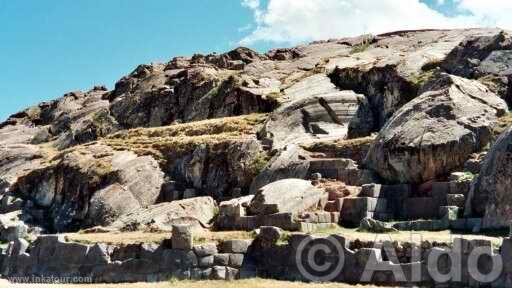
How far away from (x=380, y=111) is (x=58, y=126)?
37.7 m

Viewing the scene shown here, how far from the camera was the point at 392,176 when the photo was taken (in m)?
27.2

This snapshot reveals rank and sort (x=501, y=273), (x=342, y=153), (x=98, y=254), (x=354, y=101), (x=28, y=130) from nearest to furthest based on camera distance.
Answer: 1. (x=501, y=273)
2. (x=98, y=254)
3. (x=342, y=153)
4. (x=354, y=101)
5. (x=28, y=130)

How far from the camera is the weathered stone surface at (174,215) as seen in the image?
1117 inches

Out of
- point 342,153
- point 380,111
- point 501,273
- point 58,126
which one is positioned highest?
point 58,126

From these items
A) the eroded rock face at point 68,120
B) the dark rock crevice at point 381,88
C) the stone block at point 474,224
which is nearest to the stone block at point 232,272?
the stone block at point 474,224

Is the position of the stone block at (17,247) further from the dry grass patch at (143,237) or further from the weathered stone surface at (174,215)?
the weathered stone surface at (174,215)

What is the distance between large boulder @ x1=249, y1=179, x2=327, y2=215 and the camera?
25656 millimetres

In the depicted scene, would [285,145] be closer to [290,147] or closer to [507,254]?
[290,147]

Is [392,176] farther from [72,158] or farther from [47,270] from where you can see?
[72,158]

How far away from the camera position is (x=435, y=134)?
1041 inches

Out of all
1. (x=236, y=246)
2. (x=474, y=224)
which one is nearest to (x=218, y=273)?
(x=236, y=246)

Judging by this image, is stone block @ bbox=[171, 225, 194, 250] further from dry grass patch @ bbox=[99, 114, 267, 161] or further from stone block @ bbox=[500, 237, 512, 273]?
dry grass patch @ bbox=[99, 114, 267, 161]

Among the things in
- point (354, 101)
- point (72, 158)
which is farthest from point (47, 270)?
point (354, 101)

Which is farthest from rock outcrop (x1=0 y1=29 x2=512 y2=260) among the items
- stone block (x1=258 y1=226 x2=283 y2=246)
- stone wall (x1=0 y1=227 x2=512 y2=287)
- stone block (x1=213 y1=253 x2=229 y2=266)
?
stone block (x1=258 y1=226 x2=283 y2=246)
